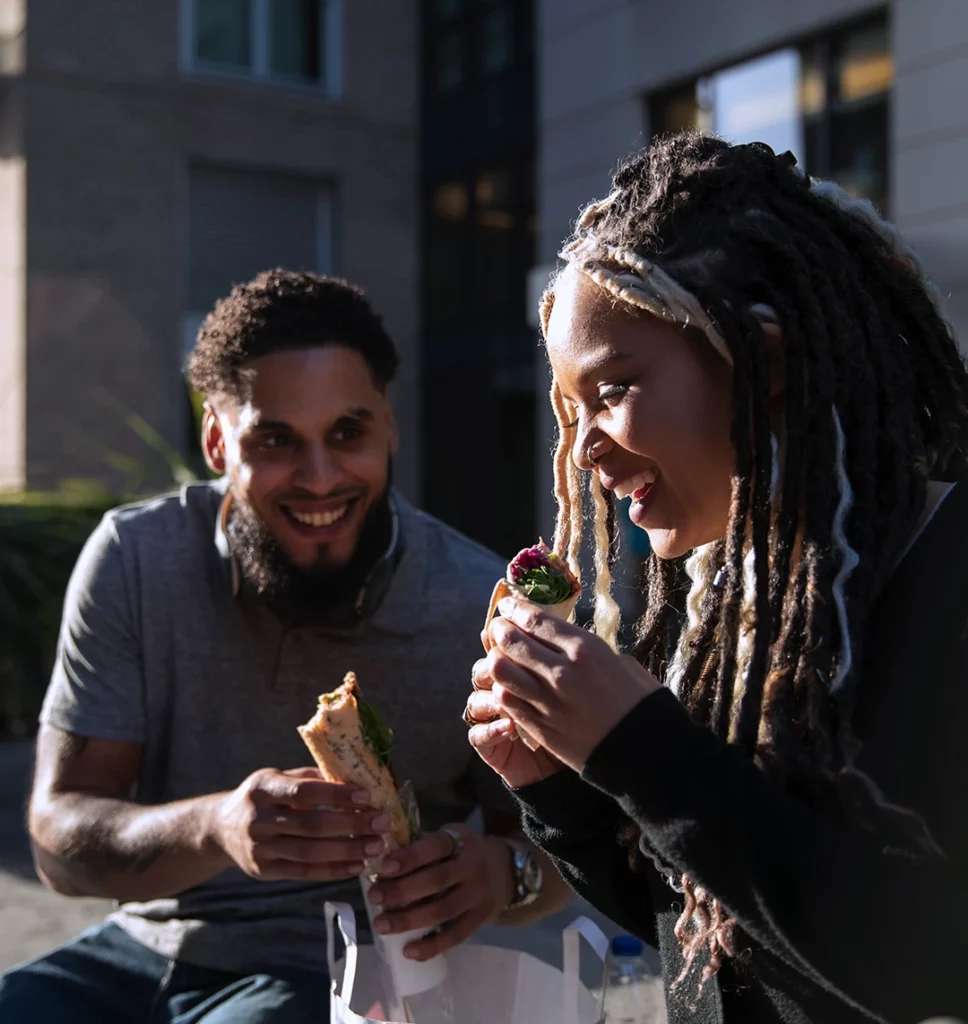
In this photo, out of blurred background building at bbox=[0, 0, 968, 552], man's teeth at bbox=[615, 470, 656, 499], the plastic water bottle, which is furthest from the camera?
blurred background building at bbox=[0, 0, 968, 552]

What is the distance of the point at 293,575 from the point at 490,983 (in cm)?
98

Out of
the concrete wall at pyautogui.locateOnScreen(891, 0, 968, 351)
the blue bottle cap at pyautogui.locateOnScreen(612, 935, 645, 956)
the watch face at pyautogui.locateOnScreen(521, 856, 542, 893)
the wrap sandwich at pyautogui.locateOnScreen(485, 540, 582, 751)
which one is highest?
the concrete wall at pyautogui.locateOnScreen(891, 0, 968, 351)

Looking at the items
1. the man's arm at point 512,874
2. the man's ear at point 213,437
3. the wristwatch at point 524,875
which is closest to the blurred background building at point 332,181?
the man's ear at point 213,437

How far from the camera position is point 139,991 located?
109 inches

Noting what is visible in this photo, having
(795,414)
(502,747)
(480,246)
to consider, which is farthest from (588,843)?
(480,246)

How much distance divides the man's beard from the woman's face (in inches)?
44.2

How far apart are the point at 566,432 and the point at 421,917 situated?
89cm

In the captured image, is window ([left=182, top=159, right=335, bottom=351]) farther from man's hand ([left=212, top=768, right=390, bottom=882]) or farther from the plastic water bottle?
man's hand ([left=212, top=768, right=390, bottom=882])

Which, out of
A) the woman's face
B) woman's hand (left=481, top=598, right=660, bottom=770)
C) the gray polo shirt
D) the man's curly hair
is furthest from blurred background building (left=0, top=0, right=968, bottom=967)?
woman's hand (left=481, top=598, right=660, bottom=770)

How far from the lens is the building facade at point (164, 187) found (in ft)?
51.2

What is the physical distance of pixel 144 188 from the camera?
16.2 meters

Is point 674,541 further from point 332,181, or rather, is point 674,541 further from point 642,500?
point 332,181

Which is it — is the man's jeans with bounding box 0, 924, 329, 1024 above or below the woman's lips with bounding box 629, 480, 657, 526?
below

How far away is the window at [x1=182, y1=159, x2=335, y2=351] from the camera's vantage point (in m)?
16.5
